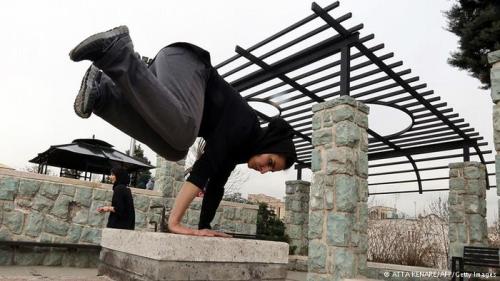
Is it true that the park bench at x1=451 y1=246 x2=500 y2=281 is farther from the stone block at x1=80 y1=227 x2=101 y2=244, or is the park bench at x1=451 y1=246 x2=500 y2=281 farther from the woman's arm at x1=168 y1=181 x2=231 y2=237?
the stone block at x1=80 y1=227 x2=101 y2=244

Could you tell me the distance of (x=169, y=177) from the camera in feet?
25.8

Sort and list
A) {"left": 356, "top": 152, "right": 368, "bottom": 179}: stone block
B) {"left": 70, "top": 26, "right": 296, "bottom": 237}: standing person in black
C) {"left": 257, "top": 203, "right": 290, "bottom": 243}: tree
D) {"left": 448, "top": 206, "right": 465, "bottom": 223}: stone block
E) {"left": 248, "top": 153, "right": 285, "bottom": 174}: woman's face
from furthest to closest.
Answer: {"left": 257, "top": 203, "right": 290, "bottom": 243}: tree
{"left": 448, "top": 206, "right": 465, "bottom": 223}: stone block
{"left": 356, "top": 152, "right": 368, "bottom": 179}: stone block
{"left": 248, "top": 153, "right": 285, "bottom": 174}: woman's face
{"left": 70, "top": 26, "right": 296, "bottom": 237}: standing person in black

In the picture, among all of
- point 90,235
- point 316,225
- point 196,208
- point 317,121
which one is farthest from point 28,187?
point 317,121

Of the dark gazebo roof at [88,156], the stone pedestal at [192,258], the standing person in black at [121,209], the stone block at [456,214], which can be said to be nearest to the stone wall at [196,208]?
the dark gazebo roof at [88,156]

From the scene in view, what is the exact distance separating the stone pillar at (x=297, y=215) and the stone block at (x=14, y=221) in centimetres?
609

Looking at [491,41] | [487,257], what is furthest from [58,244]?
[491,41]

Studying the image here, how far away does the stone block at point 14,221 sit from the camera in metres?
6.07

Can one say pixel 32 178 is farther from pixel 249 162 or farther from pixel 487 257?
pixel 487 257

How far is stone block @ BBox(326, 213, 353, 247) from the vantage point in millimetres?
5168

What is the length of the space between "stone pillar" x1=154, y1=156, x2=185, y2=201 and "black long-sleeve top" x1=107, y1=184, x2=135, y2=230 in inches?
92.8

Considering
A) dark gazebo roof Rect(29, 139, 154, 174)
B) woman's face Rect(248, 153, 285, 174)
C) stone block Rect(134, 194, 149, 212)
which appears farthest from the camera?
dark gazebo roof Rect(29, 139, 154, 174)

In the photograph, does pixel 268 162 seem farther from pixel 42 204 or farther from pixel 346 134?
pixel 42 204

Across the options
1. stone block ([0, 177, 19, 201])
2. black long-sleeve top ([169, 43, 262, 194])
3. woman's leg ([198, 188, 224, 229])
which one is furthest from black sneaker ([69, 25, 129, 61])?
stone block ([0, 177, 19, 201])

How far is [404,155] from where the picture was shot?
968 centimetres
